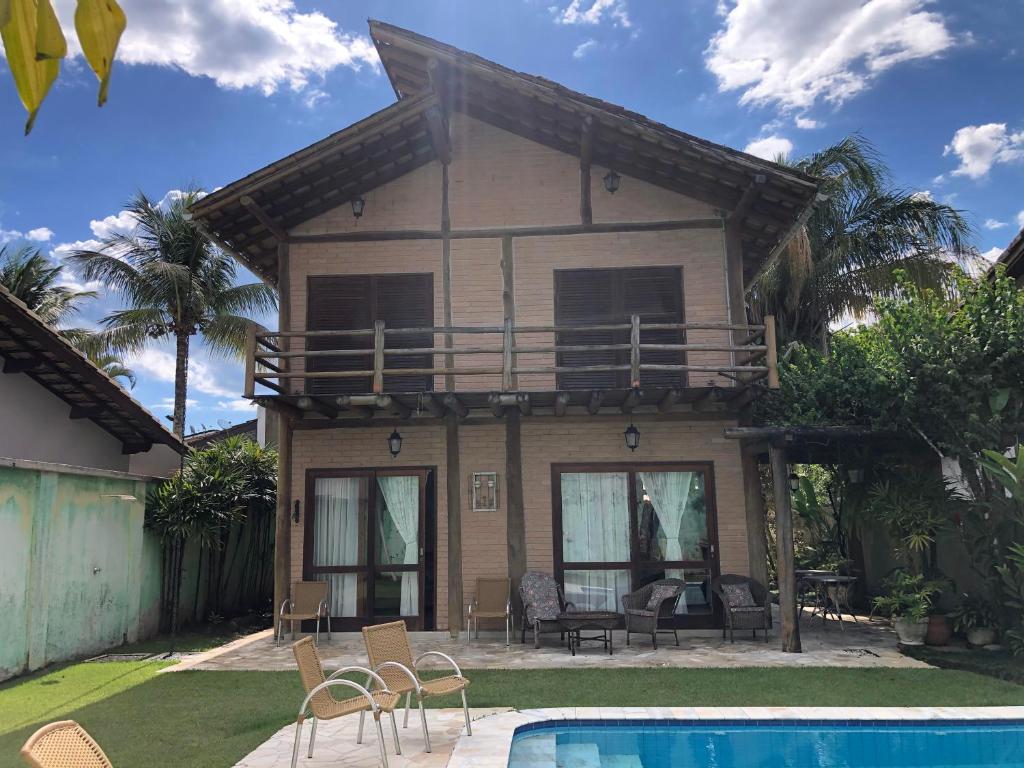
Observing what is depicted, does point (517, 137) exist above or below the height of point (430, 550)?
above

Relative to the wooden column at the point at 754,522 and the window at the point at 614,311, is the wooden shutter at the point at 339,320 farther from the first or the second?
the wooden column at the point at 754,522

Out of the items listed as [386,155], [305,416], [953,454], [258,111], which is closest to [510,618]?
[305,416]

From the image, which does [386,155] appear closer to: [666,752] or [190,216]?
[190,216]

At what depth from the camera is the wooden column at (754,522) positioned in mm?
10945

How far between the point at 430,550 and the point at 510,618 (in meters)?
1.62

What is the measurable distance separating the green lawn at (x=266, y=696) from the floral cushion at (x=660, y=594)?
4.95 feet

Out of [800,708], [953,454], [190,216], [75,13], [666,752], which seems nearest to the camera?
[75,13]

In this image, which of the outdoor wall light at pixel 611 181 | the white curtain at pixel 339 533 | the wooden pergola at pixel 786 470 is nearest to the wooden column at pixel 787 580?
the wooden pergola at pixel 786 470

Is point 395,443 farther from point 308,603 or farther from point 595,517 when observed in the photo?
point 595,517

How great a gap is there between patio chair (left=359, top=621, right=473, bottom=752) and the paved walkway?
259 centimetres

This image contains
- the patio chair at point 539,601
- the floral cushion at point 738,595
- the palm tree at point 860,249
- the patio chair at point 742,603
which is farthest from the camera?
the palm tree at point 860,249

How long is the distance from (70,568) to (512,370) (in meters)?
6.18

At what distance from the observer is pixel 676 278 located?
11.8 metres

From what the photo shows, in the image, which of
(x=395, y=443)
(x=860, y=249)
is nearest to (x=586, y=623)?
(x=395, y=443)
